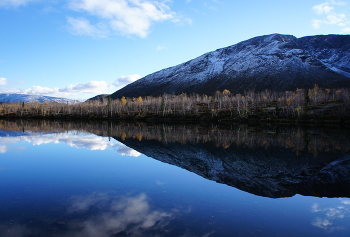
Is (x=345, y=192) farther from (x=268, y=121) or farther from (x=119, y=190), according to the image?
(x=268, y=121)

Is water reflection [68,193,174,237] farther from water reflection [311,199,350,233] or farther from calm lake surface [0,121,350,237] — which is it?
water reflection [311,199,350,233]

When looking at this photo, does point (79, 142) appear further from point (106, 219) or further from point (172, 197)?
point (106, 219)

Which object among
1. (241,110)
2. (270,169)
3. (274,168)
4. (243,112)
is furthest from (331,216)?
(241,110)

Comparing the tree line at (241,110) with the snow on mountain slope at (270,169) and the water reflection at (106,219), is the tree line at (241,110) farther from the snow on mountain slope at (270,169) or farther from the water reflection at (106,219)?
the water reflection at (106,219)

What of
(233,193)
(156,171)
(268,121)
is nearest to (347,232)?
(233,193)

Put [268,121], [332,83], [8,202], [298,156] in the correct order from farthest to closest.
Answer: [332,83] < [268,121] < [298,156] < [8,202]

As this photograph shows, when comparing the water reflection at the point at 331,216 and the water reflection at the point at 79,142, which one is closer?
the water reflection at the point at 331,216

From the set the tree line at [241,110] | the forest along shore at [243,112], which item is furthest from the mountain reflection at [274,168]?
the tree line at [241,110]

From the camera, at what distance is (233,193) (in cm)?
1109

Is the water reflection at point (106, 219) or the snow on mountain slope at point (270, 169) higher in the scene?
the water reflection at point (106, 219)

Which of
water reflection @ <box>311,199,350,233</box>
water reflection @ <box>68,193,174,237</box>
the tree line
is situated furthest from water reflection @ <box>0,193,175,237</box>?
the tree line

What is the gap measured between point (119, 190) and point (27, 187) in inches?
185

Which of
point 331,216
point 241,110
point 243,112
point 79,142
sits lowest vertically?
point 331,216

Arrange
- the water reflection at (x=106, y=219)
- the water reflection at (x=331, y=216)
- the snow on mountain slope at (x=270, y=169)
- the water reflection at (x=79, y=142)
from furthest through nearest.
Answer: the water reflection at (x=79, y=142), the snow on mountain slope at (x=270, y=169), the water reflection at (x=331, y=216), the water reflection at (x=106, y=219)
